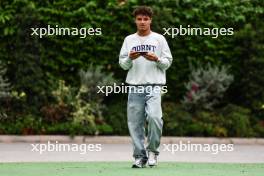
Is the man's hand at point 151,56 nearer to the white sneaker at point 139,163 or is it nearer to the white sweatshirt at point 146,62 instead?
the white sweatshirt at point 146,62

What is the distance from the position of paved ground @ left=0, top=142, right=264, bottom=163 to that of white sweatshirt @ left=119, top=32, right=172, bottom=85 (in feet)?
8.44

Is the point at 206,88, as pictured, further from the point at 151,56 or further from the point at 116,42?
the point at 151,56

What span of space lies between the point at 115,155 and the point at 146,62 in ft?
11.3

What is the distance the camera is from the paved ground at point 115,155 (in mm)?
13120

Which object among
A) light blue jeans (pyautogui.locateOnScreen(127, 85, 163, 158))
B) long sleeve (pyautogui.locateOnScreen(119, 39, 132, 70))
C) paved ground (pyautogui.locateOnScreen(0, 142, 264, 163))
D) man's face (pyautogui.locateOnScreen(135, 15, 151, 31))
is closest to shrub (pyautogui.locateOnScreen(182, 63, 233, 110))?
paved ground (pyautogui.locateOnScreen(0, 142, 264, 163))

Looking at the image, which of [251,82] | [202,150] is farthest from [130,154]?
[251,82]

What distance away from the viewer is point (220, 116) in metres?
17.2

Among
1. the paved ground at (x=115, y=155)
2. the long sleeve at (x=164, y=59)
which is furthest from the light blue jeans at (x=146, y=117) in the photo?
the paved ground at (x=115, y=155)

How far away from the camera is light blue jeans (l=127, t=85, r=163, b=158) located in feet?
34.9

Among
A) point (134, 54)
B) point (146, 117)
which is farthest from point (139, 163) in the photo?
point (134, 54)

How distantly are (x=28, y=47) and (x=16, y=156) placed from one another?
423 cm

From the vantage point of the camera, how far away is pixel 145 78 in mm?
10617

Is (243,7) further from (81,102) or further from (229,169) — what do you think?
(229,169)

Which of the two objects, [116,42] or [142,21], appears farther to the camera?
[116,42]
